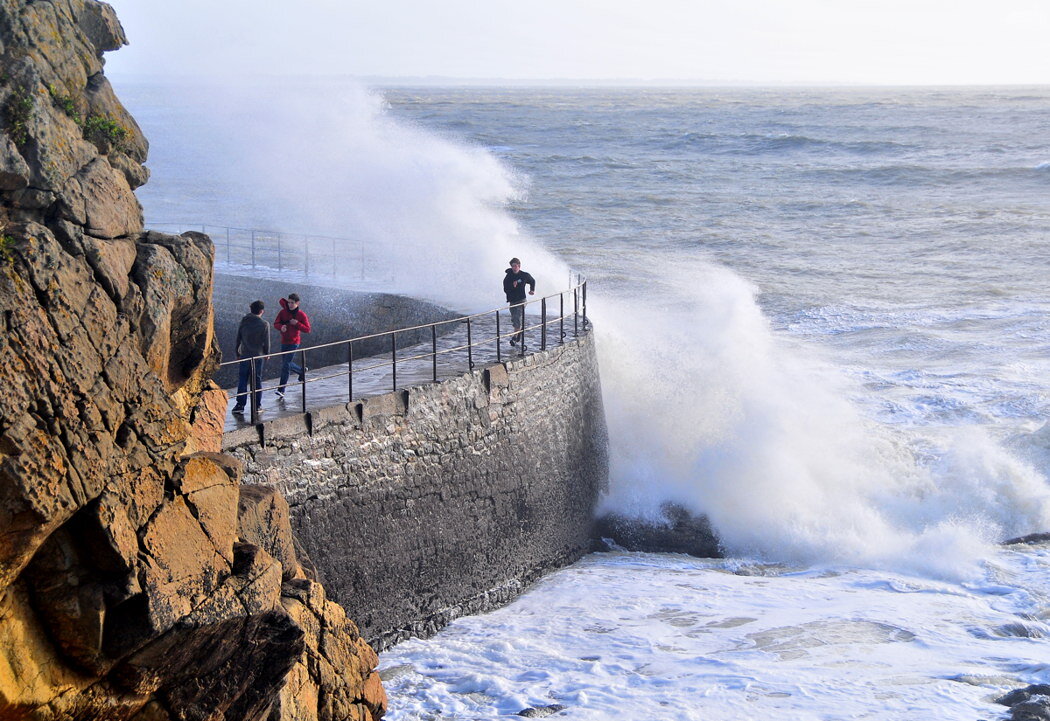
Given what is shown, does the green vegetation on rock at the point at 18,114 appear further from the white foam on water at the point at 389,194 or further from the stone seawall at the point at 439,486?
the white foam on water at the point at 389,194

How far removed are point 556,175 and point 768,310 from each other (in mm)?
24603

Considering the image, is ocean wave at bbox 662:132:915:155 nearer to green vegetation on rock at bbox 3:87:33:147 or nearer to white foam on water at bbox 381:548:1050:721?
white foam on water at bbox 381:548:1050:721

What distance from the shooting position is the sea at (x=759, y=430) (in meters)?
8.99

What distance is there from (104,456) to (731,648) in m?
5.93

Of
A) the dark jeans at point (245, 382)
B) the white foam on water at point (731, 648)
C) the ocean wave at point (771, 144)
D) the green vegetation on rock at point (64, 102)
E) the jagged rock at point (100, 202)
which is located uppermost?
the green vegetation on rock at point (64, 102)

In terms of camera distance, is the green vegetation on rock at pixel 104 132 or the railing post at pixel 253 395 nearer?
the green vegetation on rock at pixel 104 132

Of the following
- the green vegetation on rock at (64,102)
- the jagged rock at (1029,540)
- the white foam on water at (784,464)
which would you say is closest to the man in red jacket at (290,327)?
the green vegetation on rock at (64,102)

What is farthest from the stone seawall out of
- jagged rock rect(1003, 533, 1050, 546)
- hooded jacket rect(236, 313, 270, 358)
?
jagged rock rect(1003, 533, 1050, 546)

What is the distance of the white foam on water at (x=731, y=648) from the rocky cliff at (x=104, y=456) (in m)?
2.62

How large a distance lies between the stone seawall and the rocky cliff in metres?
2.05

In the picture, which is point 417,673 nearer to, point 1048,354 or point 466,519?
point 466,519

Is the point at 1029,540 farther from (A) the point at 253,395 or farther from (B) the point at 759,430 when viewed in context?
(A) the point at 253,395

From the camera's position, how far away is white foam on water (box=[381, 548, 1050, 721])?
27.7ft

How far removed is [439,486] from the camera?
9.83 metres
